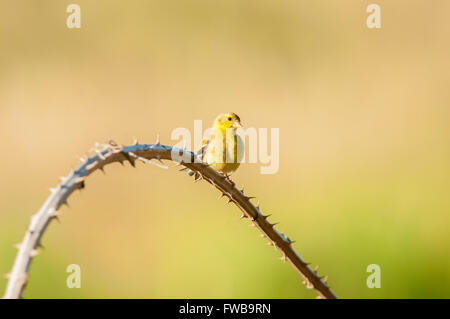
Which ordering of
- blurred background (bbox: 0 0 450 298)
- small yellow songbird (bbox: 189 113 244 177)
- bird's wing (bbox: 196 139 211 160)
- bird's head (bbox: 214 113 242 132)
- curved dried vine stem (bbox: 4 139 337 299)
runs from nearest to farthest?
curved dried vine stem (bbox: 4 139 337 299)
small yellow songbird (bbox: 189 113 244 177)
bird's wing (bbox: 196 139 211 160)
bird's head (bbox: 214 113 242 132)
blurred background (bbox: 0 0 450 298)

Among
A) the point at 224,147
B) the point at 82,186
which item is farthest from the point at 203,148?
the point at 82,186

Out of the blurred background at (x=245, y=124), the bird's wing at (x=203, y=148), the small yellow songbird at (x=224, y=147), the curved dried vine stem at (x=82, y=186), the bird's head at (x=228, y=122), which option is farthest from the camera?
the blurred background at (x=245, y=124)

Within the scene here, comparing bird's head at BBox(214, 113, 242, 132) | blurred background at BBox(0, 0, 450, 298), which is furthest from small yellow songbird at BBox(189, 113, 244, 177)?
blurred background at BBox(0, 0, 450, 298)

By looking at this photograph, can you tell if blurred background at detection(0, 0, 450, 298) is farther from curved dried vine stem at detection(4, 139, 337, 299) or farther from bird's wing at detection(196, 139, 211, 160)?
curved dried vine stem at detection(4, 139, 337, 299)

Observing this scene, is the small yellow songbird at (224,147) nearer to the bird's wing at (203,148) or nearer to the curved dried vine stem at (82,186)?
the bird's wing at (203,148)

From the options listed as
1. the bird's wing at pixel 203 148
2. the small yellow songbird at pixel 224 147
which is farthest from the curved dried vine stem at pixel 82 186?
the bird's wing at pixel 203 148

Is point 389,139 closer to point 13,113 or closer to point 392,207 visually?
point 392,207
